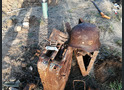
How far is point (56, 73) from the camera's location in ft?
7.35

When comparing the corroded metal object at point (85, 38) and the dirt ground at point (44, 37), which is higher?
the corroded metal object at point (85, 38)

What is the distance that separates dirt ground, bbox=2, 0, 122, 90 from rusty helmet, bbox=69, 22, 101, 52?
0.93 meters

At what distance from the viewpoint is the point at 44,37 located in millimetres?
5359

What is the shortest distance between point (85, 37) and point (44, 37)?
2.87 meters

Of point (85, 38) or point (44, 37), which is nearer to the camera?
point (85, 38)

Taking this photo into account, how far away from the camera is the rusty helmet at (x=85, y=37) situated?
293 centimetres

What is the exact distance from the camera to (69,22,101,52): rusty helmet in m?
2.93

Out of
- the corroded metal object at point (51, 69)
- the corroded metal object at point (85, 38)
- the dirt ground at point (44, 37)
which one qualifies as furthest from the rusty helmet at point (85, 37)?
the dirt ground at point (44, 37)

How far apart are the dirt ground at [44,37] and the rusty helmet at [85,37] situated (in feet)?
3.04

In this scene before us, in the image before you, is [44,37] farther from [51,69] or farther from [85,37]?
[51,69]

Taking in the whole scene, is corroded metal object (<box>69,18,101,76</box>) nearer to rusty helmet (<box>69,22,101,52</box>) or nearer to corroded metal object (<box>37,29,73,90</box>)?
rusty helmet (<box>69,22,101,52</box>)

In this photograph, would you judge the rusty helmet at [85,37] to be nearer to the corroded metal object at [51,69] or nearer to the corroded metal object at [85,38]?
the corroded metal object at [85,38]

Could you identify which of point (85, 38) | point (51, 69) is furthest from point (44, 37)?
point (51, 69)

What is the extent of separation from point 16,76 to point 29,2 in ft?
22.5
